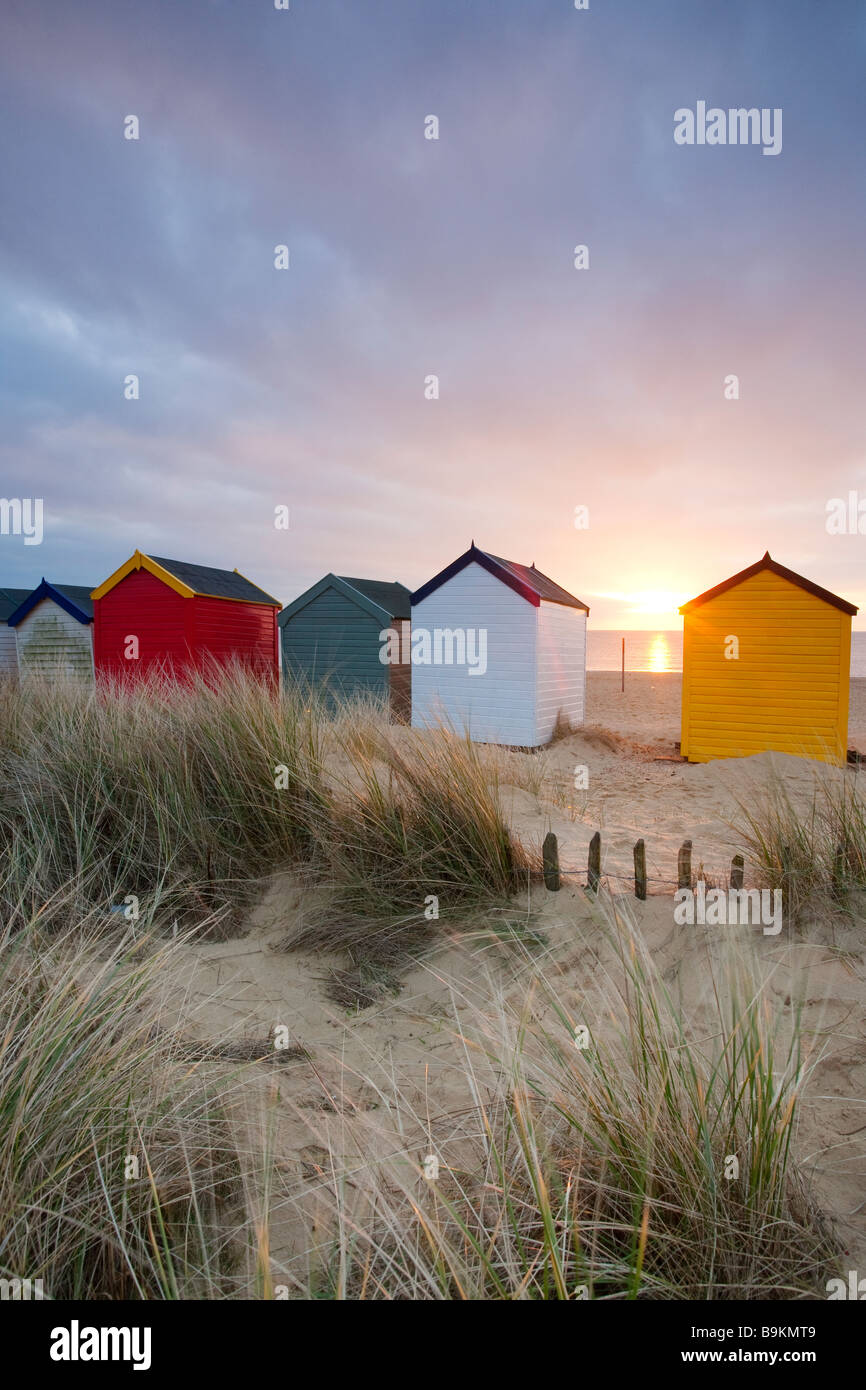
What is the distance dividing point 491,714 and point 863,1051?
10668mm

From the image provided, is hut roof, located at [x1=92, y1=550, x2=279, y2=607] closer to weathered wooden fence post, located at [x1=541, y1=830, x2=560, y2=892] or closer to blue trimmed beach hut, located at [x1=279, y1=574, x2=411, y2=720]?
blue trimmed beach hut, located at [x1=279, y1=574, x2=411, y2=720]

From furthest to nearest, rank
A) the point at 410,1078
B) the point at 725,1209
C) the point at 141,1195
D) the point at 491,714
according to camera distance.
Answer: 1. the point at 491,714
2. the point at 410,1078
3. the point at 141,1195
4. the point at 725,1209

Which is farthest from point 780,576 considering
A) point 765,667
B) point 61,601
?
point 61,601

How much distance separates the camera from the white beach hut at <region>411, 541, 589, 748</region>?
13.7 metres

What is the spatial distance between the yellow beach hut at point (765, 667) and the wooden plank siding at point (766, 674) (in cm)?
2

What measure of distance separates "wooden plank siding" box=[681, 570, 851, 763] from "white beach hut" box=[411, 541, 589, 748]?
8.86ft

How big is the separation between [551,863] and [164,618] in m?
13.2

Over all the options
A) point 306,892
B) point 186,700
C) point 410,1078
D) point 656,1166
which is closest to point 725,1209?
point 656,1166

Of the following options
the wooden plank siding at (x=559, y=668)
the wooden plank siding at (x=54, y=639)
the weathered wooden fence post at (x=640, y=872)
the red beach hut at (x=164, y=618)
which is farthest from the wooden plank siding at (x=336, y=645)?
the weathered wooden fence post at (x=640, y=872)

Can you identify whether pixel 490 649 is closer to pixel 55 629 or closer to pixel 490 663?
pixel 490 663

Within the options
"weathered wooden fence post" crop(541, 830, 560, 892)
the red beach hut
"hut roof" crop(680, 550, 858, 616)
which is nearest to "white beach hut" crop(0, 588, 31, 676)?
the red beach hut

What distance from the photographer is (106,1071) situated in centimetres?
266

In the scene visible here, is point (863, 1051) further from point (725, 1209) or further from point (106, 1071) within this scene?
point (106, 1071)
